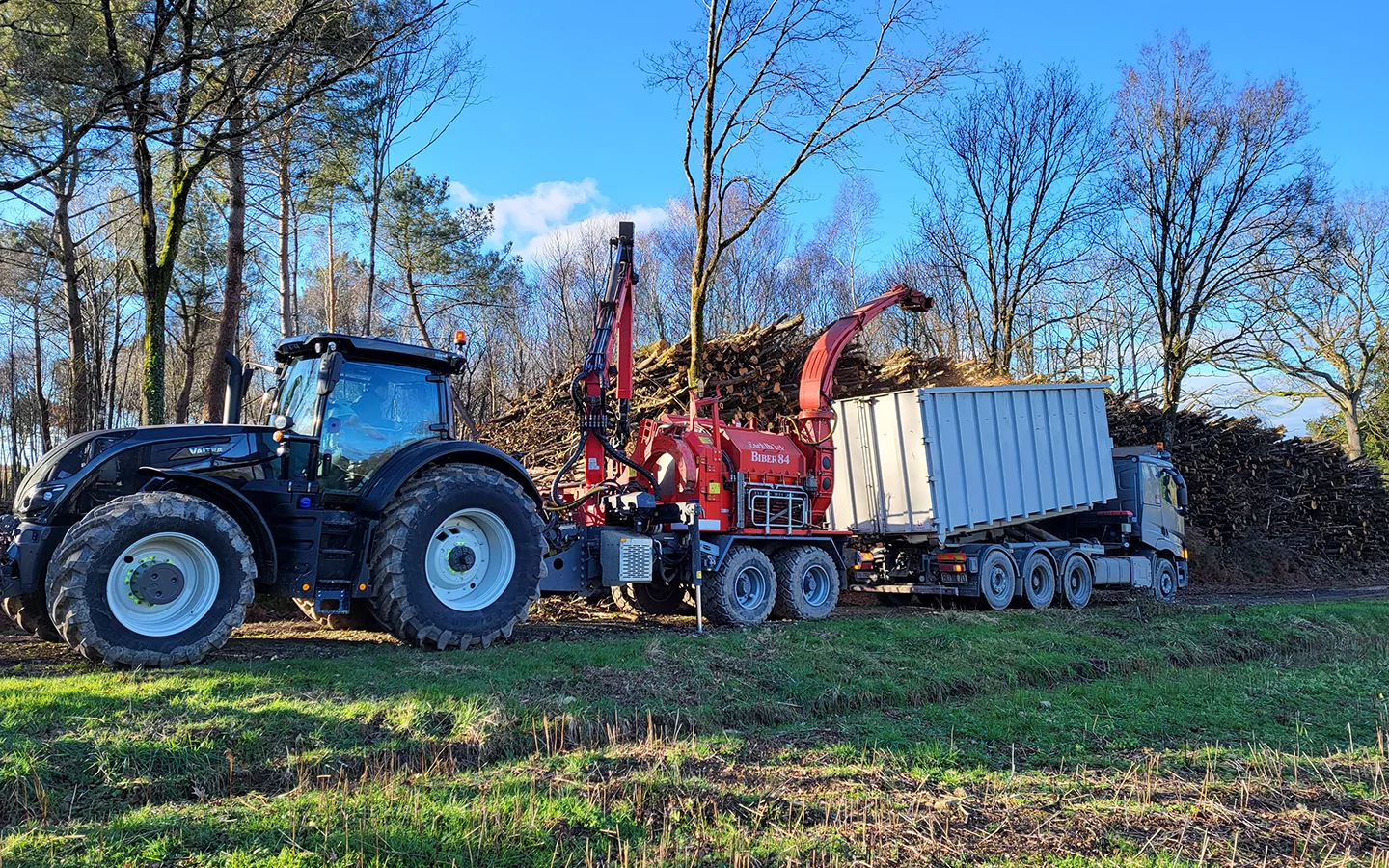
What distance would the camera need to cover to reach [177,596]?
639 cm

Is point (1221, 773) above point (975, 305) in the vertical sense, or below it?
below

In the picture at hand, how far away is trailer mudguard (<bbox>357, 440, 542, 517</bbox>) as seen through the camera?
7.43m

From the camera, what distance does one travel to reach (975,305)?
26.5 m

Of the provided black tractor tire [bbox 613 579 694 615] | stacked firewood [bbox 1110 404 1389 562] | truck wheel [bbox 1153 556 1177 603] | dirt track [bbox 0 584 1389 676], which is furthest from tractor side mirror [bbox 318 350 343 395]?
stacked firewood [bbox 1110 404 1389 562]

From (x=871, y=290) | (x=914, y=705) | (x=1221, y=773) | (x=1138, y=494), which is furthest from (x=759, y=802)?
(x=871, y=290)

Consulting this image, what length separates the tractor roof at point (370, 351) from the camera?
7574 millimetres

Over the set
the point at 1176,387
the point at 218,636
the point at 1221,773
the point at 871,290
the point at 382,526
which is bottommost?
the point at 1221,773

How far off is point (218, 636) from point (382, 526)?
145 cm

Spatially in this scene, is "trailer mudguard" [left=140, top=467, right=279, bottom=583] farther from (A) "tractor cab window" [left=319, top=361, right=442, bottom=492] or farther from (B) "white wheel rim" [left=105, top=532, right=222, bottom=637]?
(A) "tractor cab window" [left=319, top=361, right=442, bottom=492]

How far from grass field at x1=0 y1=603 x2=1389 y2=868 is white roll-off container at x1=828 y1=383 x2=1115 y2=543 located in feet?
15.5

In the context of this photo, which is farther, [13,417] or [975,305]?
[13,417]

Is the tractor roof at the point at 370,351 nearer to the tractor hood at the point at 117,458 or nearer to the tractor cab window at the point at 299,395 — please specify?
the tractor cab window at the point at 299,395

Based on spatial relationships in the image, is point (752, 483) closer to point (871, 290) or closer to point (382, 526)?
point (382, 526)

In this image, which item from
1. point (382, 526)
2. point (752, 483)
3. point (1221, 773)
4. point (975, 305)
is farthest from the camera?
point (975, 305)
